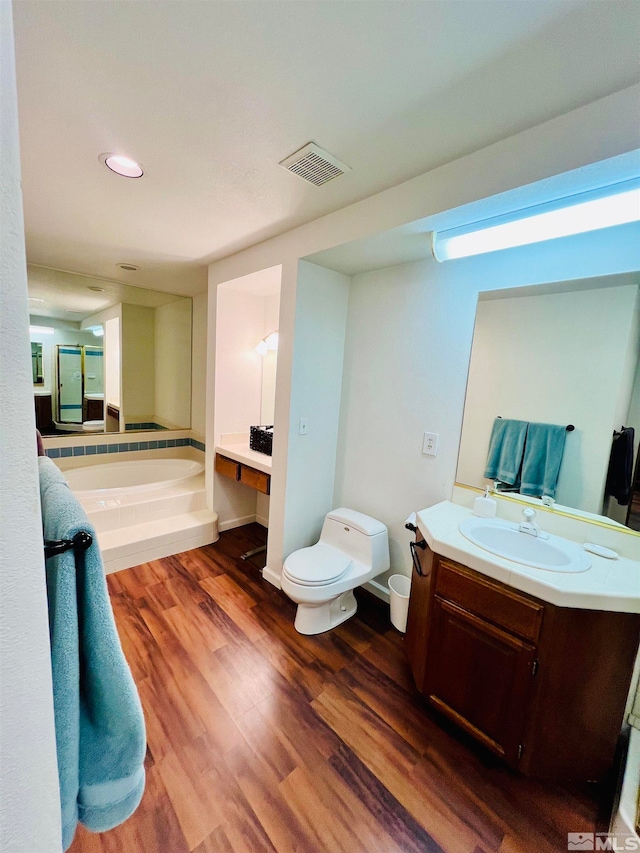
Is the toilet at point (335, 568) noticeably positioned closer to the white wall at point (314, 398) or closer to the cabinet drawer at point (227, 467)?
the white wall at point (314, 398)

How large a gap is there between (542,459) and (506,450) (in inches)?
6.2

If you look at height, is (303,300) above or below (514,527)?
above

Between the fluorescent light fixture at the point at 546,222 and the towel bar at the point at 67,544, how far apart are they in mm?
1736

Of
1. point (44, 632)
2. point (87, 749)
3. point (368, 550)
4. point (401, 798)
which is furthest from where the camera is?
point (368, 550)

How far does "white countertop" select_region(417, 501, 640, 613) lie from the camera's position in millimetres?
1096

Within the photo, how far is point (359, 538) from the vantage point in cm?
209

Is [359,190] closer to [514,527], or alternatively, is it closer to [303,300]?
[303,300]

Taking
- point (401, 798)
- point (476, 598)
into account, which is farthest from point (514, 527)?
point (401, 798)

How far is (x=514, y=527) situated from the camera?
1574 millimetres

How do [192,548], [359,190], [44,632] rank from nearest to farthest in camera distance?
[44,632], [359,190], [192,548]

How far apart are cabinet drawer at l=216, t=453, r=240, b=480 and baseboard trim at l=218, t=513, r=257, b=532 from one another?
481 millimetres

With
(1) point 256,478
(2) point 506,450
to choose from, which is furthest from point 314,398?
(2) point 506,450

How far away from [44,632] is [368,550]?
70.8 inches

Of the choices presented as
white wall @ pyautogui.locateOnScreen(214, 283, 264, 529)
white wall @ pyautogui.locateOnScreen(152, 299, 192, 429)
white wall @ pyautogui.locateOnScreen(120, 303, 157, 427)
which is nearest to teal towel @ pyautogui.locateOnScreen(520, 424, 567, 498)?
white wall @ pyautogui.locateOnScreen(214, 283, 264, 529)
